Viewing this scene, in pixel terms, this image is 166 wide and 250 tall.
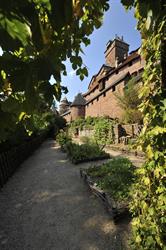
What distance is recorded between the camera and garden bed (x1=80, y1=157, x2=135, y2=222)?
4.59 meters

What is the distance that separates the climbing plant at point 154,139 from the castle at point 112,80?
19.3 metres

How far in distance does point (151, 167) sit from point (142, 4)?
2.08 meters

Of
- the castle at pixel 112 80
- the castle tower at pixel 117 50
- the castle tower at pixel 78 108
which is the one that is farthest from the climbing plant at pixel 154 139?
the castle tower at pixel 78 108

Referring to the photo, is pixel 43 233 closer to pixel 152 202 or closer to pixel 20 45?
pixel 152 202

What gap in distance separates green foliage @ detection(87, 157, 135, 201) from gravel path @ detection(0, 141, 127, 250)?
0.52 m

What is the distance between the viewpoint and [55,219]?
4.92 meters

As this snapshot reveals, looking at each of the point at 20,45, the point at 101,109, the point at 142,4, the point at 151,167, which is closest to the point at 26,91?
the point at 20,45

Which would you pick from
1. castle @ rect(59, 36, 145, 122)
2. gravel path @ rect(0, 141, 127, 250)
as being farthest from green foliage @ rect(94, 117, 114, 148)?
gravel path @ rect(0, 141, 127, 250)

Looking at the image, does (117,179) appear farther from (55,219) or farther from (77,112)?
(77,112)

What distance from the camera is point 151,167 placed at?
255cm

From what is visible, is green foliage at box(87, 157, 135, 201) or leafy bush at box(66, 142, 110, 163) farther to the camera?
leafy bush at box(66, 142, 110, 163)

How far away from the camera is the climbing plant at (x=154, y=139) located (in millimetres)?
2338

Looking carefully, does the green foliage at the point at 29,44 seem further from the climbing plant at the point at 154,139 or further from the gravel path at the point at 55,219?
the gravel path at the point at 55,219

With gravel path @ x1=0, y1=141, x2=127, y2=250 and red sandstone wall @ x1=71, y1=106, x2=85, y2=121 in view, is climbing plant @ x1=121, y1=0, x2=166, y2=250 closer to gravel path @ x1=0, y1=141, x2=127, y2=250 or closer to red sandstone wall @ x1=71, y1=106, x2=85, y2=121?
gravel path @ x1=0, y1=141, x2=127, y2=250
